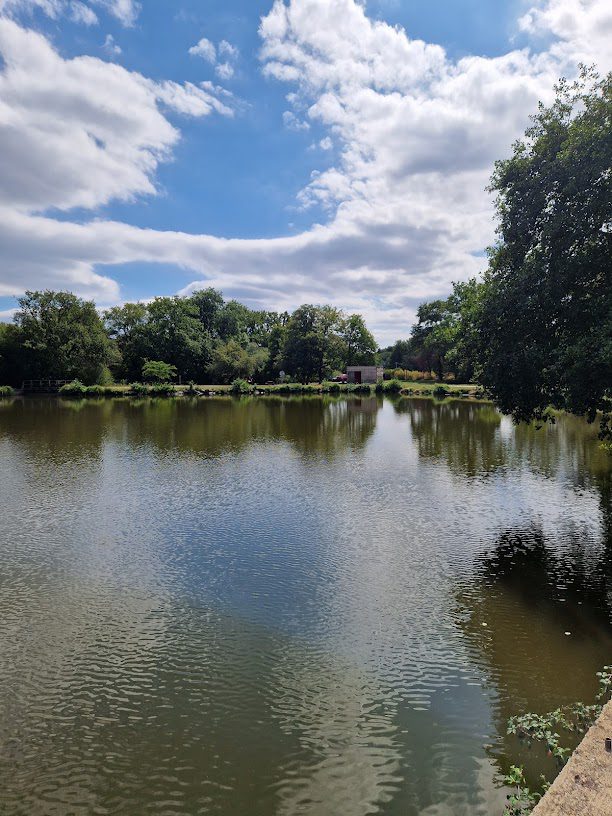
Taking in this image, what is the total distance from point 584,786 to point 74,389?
Answer: 263 ft

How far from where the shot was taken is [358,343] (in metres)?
104

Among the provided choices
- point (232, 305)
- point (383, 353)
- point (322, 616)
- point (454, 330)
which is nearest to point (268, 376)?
point (232, 305)

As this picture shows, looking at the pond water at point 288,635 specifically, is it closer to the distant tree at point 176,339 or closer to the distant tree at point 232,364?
the distant tree at point 232,364

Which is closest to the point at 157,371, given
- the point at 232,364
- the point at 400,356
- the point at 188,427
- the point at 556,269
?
the point at 232,364

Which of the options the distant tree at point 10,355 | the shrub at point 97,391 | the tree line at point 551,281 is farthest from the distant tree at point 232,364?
the tree line at point 551,281

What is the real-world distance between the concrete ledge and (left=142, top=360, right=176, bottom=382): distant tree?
3342 inches

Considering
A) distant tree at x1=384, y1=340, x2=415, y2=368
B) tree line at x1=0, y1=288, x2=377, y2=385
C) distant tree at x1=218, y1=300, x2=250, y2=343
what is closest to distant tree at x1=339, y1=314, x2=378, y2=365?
tree line at x1=0, y1=288, x2=377, y2=385

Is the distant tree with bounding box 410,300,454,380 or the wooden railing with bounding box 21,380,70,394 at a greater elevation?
the distant tree with bounding box 410,300,454,380

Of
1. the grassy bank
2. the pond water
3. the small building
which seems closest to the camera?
the pond water

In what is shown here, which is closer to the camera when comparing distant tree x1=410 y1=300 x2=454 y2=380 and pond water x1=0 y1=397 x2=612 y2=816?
pond water x1=0 y1=397 x2=612 y2=816

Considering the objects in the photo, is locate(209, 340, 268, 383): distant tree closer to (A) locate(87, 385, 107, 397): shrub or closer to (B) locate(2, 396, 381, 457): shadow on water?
(A) locate(87, 385, 107, 397): shrub

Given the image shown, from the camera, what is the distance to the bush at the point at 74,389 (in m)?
75.2

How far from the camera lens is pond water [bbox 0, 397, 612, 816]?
6414 mm

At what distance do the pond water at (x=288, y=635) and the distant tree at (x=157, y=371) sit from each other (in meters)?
64.7
